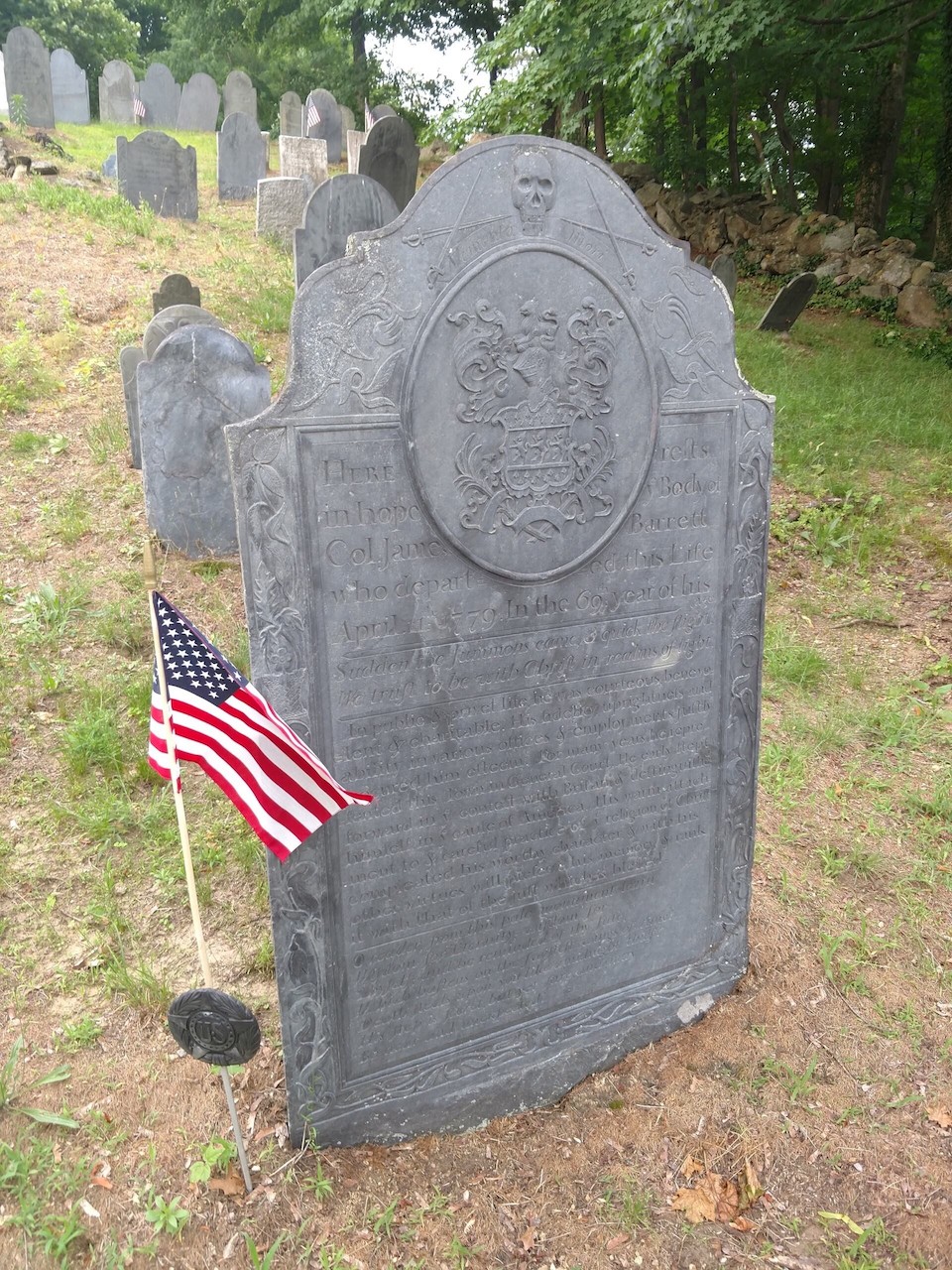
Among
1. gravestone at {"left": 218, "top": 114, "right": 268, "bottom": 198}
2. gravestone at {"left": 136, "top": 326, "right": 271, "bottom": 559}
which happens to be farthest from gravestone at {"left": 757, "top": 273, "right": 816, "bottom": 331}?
gravestone at {"left": 218, "top": 114, "right": 268, "bottom": 198}

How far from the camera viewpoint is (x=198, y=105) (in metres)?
24.2

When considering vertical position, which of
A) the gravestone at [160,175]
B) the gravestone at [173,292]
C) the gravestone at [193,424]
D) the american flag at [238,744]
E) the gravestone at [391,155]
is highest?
the gravestone at [160,175]

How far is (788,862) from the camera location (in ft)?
13.8

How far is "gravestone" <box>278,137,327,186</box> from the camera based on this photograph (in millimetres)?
16766

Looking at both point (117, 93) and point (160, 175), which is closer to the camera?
point (160, 175)

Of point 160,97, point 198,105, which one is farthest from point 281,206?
point 160,97

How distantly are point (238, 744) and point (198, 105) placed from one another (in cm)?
2664

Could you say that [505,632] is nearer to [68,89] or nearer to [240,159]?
[240,159]

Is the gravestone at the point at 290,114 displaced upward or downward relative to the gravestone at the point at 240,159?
upward

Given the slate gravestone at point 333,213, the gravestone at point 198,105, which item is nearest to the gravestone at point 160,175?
the slate gravestone at point 333,213

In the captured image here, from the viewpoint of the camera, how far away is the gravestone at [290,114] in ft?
73.9

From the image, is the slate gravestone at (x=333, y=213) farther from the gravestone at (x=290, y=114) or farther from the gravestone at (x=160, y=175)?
the gravestone at (x=290, y=114)

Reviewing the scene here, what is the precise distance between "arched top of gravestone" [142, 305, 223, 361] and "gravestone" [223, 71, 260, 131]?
19.2m

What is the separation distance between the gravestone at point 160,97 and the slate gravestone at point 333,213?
67.8 feet
